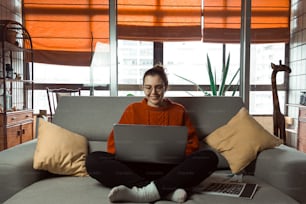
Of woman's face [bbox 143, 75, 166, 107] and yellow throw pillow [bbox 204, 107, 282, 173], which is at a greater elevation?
woman's face [bbox 143, 75, 166, 107]

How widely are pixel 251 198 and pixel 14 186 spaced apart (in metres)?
1.10

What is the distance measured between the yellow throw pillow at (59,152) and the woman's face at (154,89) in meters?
0.50

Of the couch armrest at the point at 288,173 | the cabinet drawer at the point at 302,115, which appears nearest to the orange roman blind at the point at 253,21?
the cabinet drawer at the point at 302,115

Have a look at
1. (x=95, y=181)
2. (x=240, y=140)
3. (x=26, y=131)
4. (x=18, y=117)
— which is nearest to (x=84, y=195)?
(x=95, y=181)

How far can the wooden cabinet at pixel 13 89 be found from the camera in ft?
10.3

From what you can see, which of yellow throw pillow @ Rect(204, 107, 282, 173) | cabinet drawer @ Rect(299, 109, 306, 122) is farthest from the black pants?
cabinet drawer @ Rect(299, 109, 306, 122)

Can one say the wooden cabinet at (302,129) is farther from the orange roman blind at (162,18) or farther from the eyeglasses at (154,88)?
the eyeglasses at (154,88)

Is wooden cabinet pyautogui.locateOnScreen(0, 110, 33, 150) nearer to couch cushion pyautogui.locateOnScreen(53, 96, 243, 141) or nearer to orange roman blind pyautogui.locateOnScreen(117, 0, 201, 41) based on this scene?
couch cushion pyautogui.locateOnScreen(53, 96, 243, 141)

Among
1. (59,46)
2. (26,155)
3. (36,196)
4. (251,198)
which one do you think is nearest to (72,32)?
(59,46)

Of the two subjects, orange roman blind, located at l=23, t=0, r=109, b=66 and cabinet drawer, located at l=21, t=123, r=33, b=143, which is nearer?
cabinet drawer, located at l=21, t=123, r=33, b=143

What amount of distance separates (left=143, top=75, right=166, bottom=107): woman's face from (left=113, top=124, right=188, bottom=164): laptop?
0.41m

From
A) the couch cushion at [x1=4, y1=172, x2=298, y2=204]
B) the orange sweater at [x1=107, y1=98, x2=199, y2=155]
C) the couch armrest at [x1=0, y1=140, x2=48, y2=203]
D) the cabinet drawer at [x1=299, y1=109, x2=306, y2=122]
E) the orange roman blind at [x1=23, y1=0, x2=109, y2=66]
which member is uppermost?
the orange roman blind at [x1=23, y1=0, x2=109, y2=66]

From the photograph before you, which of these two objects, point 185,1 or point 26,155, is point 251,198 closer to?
point 26,155

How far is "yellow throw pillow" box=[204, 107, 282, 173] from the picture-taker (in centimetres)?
171
